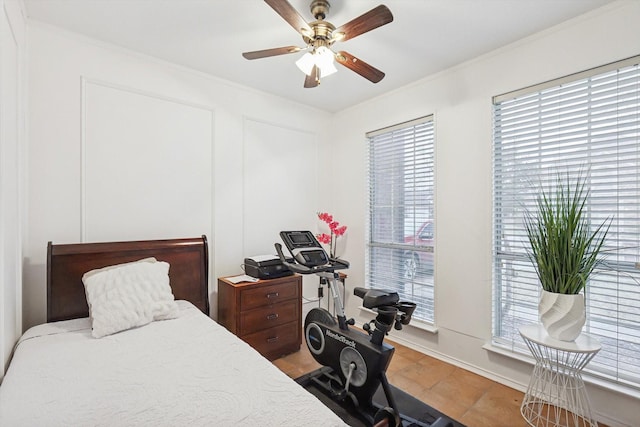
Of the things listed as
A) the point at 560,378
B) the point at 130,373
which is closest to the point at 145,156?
the point at 130,373

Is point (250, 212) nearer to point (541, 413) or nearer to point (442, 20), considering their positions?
point (442, 20)

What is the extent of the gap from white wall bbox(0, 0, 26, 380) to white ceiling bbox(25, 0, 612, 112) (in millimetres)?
454

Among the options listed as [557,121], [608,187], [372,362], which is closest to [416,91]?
[557,121]

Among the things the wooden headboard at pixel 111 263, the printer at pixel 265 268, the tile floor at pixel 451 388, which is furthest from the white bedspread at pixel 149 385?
the tile floor at pixel 451 388

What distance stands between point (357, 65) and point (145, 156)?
6.28 feet

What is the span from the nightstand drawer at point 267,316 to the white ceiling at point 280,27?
2251 millimetres

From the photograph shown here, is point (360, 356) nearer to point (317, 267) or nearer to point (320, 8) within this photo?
point (317, 267)

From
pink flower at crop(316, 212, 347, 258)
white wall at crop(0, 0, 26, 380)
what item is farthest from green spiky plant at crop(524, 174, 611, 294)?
white wall at crop(0, 0, 26, 380)

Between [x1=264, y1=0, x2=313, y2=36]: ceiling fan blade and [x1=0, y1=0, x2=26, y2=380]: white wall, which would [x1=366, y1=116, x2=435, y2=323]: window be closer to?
[x1=264, y1=0, x2=313, y2=36]: ceiling fan blade

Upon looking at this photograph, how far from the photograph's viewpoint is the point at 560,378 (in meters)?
1.96

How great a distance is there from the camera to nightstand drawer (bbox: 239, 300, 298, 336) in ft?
8.54

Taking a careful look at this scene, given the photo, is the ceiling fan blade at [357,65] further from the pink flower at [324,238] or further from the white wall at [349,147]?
the pink flower at [324,238]

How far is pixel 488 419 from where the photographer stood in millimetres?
1950

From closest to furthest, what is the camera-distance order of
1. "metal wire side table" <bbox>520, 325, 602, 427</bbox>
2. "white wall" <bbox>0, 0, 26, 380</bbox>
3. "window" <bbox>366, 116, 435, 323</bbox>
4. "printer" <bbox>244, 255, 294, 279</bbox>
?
"white wall" <bbox>0, 0, 26, 380</bbox> < "metal wire side table" <bbox>520, 325, 602, 427</bbox> < "printer" <bbox>244, 255, 294, 279</bbox> < "window" <bbox>366, 116, 435, 323</bbox>
